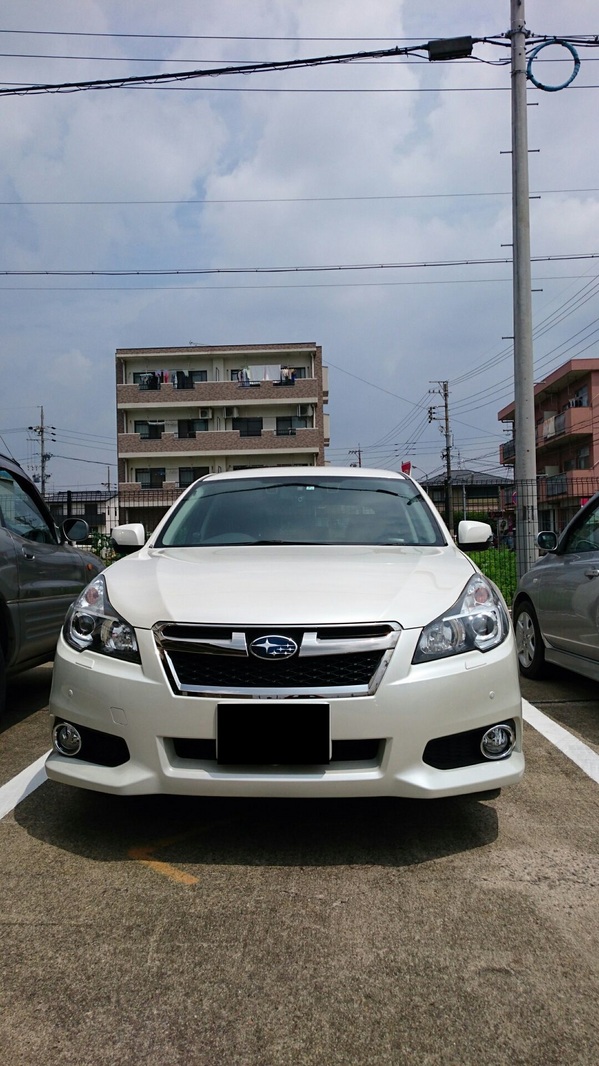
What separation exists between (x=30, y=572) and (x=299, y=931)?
10.2 feet

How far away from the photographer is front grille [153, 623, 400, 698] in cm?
239

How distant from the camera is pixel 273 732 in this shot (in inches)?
92.8

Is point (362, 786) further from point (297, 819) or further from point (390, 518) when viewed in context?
point (390, 518)

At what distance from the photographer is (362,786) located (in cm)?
236

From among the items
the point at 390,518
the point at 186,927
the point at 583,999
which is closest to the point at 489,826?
the point at 583,999

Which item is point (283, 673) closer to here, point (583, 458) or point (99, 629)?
point (99, 629)

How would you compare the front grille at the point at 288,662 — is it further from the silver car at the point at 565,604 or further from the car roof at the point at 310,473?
the silver car at the point at 565,604

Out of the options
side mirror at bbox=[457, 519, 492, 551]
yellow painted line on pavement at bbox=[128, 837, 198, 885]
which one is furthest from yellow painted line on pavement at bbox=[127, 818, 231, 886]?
side mirror at bbox=[457, 519, 492, 551]

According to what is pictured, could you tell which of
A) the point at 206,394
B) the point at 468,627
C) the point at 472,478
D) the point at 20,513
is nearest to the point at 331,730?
the point at 468,627

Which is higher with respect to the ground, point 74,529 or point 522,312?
point 522,312

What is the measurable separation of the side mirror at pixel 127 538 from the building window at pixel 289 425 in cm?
4450

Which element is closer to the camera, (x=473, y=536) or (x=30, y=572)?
(x=473, y=536)

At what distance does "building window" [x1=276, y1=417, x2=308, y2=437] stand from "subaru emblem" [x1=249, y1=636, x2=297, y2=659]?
151 ft

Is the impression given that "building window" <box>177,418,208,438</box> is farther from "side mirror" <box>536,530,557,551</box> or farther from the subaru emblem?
the subaru emblem
